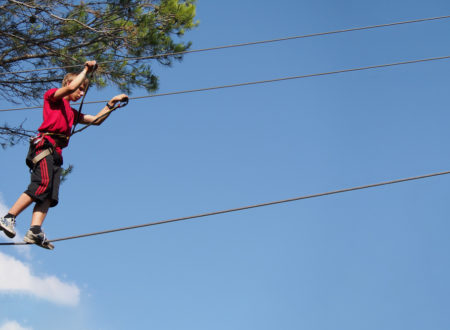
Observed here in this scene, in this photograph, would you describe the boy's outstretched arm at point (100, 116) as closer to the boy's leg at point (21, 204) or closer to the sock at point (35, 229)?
the boy's leg at point (21, 204)

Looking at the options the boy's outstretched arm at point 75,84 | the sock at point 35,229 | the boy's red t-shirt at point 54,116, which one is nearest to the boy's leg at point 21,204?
the sock at point 35,229

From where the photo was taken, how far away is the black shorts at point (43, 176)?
10.3 feet

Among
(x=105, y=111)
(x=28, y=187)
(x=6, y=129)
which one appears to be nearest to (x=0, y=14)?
(x=6, y=129)

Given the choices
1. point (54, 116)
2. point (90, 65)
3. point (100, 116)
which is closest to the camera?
point (90, 65)

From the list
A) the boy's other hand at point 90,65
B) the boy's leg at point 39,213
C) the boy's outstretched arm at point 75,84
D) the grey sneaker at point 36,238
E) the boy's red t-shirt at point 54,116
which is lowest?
the grey sneaker at point 36,238

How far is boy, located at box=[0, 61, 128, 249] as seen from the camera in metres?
3.14

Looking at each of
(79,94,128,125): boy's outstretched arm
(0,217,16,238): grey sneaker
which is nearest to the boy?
(0,217,16,238): grey sneaker

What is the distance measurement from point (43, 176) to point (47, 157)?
0.37 feet

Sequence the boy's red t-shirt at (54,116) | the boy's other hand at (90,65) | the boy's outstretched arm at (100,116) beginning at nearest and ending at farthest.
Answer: the boy's other hand at (90,65) → the boy's red t-shirt at (54,116) → the boy's outstretched arm at (100,116)

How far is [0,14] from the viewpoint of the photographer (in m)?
6.55

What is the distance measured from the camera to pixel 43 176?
10.4ft

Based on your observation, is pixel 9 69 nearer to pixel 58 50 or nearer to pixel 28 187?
pixel 58 50

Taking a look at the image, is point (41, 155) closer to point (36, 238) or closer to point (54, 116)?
point (54, 116)

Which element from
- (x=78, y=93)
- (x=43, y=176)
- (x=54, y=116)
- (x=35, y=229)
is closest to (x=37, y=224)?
(x=35, y=229)
